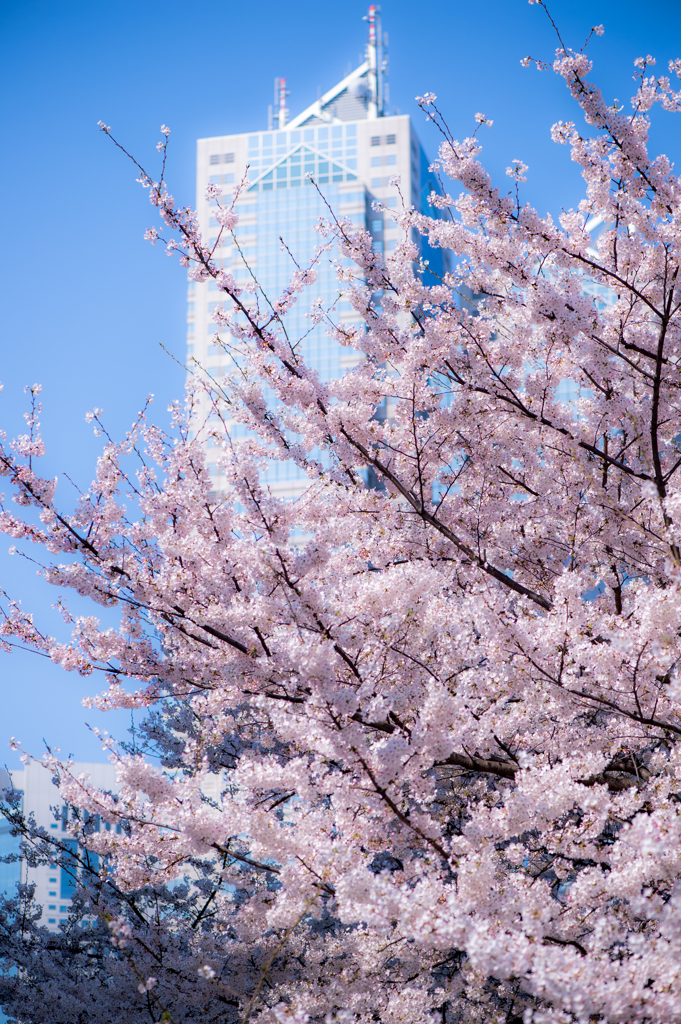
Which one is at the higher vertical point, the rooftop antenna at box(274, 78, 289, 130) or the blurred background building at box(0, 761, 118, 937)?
the rooftop antenna at box(274, 78, 289, 130)

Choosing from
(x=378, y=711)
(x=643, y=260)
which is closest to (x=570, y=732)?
(x=378, y=711)

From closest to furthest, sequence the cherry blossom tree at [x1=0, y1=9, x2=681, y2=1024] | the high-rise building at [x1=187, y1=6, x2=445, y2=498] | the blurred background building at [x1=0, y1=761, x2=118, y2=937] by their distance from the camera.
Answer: the cherry blossom tree at [x1=0, y1=9, x2=681, y2=1024], the blurred background building at [x1=0, y1=761, x2=118, y2=937], the high-rise building at [x1=187, y1=6, x2=445, y2=498]

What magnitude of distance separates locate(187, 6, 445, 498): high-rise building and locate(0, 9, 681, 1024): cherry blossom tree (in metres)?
66.2

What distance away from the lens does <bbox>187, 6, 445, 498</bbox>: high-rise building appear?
253 feet

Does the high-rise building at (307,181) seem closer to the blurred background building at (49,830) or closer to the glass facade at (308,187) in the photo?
the glass facade at (308,187)

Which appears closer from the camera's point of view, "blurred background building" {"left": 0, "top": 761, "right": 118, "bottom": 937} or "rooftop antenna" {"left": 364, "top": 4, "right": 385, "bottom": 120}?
"blurred background building" {"left": 0, "top": 761, "right": 118, "bottom": 937}

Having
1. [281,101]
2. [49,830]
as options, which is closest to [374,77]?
[281,101]

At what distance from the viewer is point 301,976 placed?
855cm

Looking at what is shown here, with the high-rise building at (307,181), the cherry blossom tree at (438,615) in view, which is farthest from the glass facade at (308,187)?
the cherry blossom tree at (438,615)

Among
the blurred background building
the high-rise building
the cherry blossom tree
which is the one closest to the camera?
the cherry blossom tree

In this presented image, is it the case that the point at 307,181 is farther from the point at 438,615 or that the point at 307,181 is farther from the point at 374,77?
the point at 438,615

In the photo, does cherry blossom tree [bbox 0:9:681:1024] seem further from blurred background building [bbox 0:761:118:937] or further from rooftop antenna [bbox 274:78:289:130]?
rooftop antenna [bbox 274:78:289:130]

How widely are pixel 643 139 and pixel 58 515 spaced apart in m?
4.73

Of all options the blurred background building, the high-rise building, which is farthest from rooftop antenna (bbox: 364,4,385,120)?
the blurred background building
